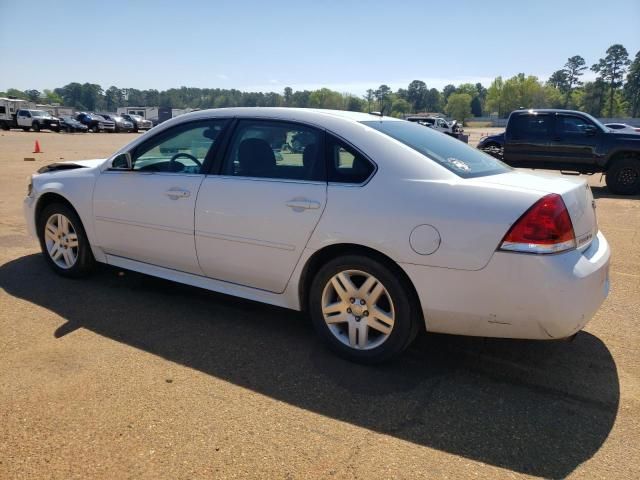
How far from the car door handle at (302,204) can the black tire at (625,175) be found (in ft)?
35.4

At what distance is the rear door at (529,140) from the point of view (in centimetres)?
1229

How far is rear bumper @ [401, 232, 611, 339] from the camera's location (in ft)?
8.78

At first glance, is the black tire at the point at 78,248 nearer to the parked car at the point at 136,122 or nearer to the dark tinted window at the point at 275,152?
the dark tinted window at the point at 275,152

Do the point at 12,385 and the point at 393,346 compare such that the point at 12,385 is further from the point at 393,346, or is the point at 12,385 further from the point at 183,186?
the point at 393,346

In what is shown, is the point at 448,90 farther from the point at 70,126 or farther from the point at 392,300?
the point at 392,300

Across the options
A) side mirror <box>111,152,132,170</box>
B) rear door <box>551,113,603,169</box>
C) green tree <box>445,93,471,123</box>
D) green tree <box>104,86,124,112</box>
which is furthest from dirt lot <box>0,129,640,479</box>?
green tree <box>104,86,124,112</box>

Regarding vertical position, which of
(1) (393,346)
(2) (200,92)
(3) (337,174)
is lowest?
(1) (393,346)

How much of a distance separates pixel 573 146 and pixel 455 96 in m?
126

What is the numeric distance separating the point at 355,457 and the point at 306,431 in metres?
0.30

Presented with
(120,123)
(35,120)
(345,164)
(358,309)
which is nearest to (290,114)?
(345,164)

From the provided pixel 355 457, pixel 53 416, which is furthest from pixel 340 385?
pixel 53 416

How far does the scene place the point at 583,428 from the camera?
2.58 metres

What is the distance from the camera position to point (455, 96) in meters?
130

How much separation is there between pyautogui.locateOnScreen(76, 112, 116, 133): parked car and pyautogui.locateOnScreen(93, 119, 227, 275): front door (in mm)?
45678
